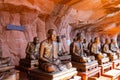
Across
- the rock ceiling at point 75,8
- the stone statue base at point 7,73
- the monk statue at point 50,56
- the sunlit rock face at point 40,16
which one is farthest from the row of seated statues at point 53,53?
the rock ceiling at point 75,8

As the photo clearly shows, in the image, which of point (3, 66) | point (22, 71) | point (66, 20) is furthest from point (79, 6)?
point (3, 66)

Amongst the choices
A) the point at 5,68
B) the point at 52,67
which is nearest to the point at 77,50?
the point at 52,67

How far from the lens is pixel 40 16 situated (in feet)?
17.9

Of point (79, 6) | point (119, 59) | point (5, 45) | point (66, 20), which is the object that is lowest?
point (119, 59)

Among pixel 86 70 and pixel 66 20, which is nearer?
pixel 86 70

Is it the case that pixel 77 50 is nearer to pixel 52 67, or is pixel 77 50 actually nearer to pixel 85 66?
pixel 85 66

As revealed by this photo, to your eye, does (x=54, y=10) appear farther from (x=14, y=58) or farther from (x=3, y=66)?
(x=3, y=66)

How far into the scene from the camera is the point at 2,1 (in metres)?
4.02

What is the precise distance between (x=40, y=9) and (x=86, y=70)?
7.86 ft

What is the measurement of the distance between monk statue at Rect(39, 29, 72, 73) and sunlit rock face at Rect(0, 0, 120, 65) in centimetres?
174

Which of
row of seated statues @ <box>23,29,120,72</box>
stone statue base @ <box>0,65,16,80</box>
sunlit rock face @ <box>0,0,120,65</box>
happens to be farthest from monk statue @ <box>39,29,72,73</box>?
sunlit rock face @ <box>0,0,120,65</box>

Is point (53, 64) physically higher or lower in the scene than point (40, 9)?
lower

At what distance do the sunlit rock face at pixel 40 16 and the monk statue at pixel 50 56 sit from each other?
174 cm

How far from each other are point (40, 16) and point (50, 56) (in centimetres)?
258
